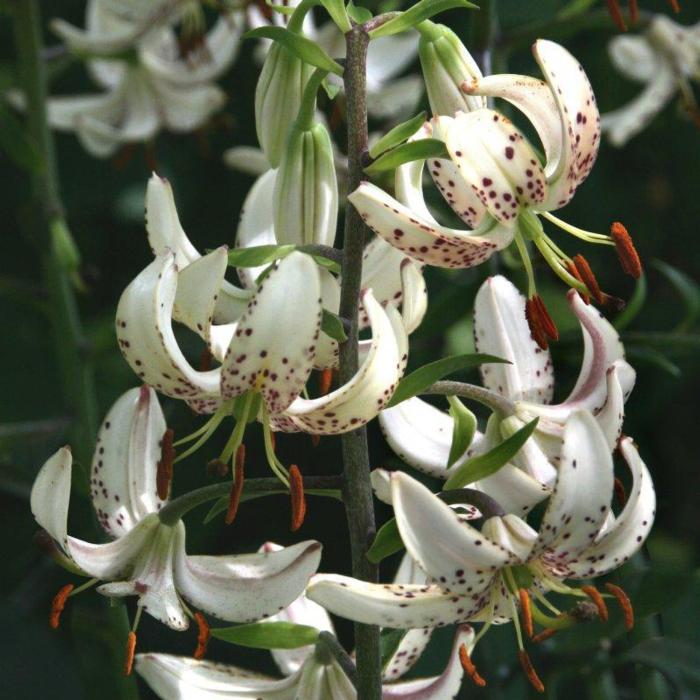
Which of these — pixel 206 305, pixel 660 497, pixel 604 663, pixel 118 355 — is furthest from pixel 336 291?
pixel 660 497

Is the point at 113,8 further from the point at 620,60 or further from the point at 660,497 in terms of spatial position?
the point at 660,497

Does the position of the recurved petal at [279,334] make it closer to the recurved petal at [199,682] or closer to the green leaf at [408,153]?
the green leaf at [408,153]

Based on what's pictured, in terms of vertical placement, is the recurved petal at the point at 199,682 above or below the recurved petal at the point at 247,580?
below

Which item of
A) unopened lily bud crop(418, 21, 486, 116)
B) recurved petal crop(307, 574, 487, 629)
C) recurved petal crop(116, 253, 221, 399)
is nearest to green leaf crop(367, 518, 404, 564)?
recurved petal crop(307, 574, 487, 629)

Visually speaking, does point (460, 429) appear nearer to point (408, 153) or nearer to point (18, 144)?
point (408, 153)

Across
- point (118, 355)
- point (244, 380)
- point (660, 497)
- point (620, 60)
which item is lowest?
point (660, 497)

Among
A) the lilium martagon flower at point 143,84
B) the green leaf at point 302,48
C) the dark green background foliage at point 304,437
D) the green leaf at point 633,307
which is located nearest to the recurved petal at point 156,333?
the green leaf at point 302,48
